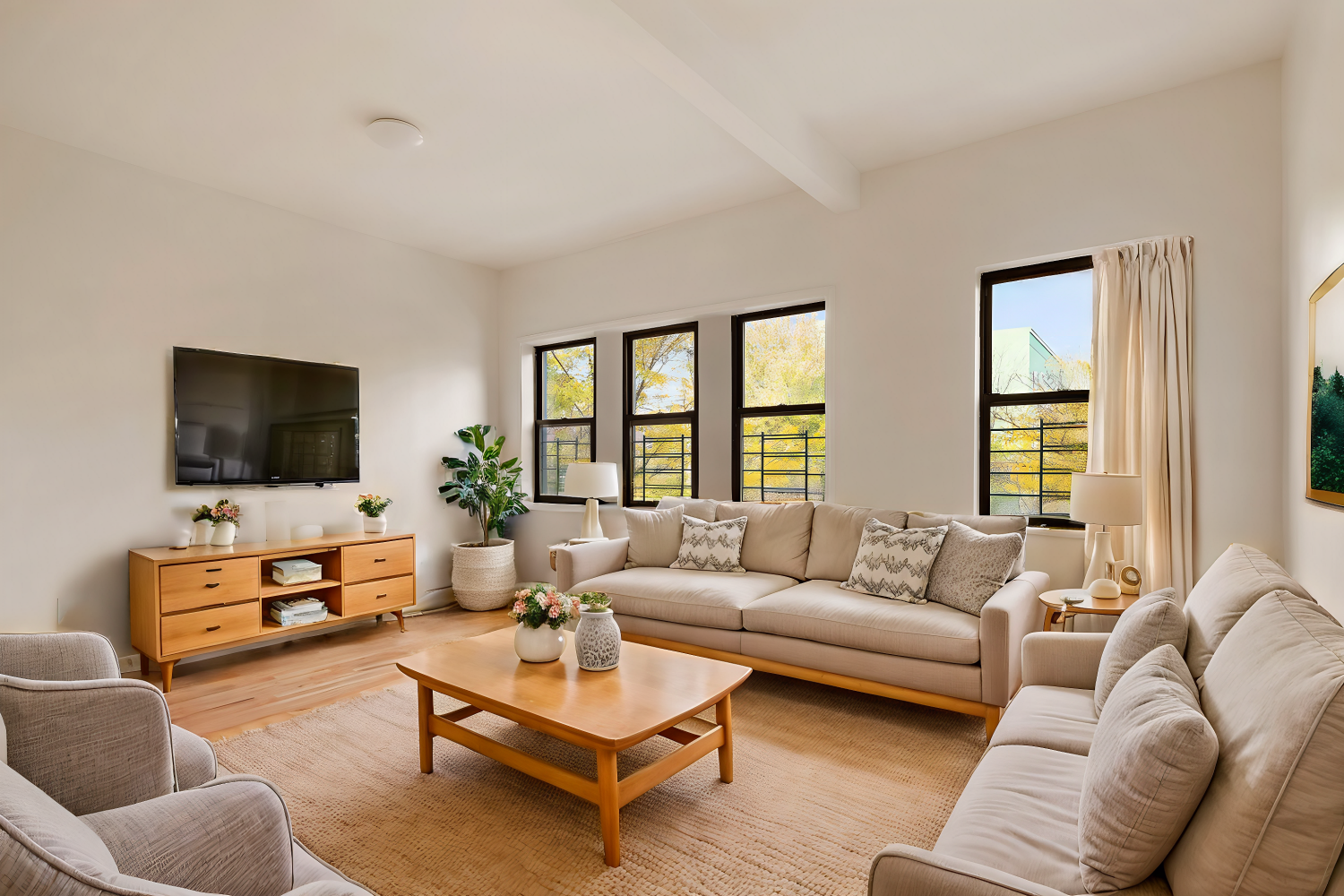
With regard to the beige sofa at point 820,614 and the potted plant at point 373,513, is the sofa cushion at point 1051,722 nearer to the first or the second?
the beige sofa at point 820,614

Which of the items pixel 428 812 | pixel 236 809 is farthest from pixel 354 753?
pixel 236 809

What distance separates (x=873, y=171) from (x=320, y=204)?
3.45 metres

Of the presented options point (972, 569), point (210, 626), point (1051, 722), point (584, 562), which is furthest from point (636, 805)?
point (210, 626)

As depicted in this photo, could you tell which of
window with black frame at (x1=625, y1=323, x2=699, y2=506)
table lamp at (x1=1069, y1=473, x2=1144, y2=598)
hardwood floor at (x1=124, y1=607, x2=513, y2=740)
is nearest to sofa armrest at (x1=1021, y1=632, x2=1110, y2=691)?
table lamp at (x1=1069, y1=473, x2=1144, y2=598)

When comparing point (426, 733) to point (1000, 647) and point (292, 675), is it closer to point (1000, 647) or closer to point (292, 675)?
point (292, 675)

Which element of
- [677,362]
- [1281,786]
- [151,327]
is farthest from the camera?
[677,362]

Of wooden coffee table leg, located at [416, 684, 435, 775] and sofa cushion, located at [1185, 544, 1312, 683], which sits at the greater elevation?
Answer: sofa cushion, located at [1185, 544, 1312, 683]

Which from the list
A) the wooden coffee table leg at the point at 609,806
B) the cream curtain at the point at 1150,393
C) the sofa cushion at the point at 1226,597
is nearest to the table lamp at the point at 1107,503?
the cream curtain at the point at 1150,393

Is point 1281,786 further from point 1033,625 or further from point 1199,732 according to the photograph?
point 1033,625

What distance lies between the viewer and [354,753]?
273 cm

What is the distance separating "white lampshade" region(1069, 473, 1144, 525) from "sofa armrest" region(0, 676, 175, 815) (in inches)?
125

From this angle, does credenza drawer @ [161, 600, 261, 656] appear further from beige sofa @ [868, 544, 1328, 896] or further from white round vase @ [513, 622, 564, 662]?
beige sofa @ [868, 544, 1328, 896]

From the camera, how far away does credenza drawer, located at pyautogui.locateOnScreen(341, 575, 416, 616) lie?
4.37 m

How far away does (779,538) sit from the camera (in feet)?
13.0
